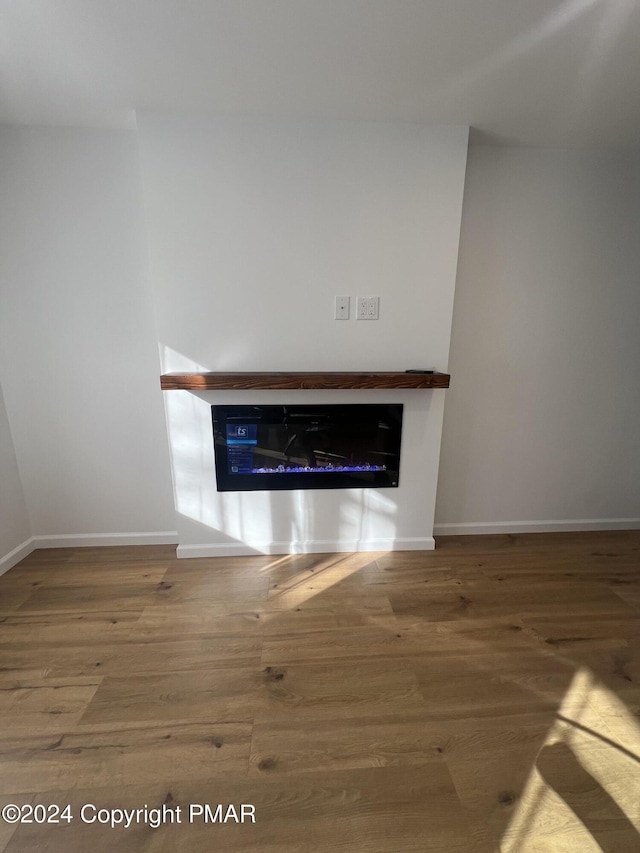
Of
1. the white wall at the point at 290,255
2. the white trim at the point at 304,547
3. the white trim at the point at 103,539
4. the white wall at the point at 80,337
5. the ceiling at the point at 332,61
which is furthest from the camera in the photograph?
the white trim at the point at 103,539

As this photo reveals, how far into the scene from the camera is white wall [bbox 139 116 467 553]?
1764 mm

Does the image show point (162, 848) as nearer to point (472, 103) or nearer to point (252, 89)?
point (252, 89)

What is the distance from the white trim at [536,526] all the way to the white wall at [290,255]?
0.63 metres

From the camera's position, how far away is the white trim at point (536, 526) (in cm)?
247

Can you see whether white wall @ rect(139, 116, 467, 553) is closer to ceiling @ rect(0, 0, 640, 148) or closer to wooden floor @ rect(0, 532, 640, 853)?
ceiling @ rect(0, 0, 640, 148)

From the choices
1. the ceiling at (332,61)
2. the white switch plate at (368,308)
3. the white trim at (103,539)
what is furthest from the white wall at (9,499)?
the white switch plate at (368,308)

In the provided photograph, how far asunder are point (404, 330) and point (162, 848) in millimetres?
2087

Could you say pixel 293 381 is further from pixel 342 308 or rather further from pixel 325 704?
pixel 325 704

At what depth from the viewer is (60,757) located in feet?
3.84

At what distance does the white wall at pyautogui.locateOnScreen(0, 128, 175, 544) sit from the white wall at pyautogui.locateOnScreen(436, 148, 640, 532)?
1799 millimetres

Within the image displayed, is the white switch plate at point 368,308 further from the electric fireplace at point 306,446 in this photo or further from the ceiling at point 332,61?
the ceiling at point 332,61

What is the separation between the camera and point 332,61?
1.36 m

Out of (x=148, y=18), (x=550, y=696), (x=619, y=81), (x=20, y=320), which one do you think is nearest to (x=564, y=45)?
(x=619, y=81)

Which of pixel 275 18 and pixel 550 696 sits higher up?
pixel 275 18
